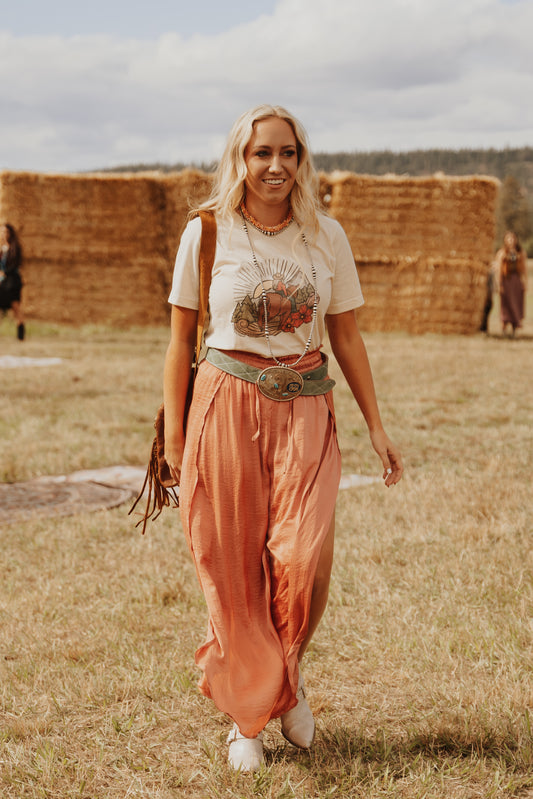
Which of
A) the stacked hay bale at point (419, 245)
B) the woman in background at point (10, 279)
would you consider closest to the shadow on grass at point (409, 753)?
the woman in background at point (10, 279)

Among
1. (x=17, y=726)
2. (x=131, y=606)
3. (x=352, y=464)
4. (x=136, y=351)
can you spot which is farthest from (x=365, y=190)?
(x=17, y=726)

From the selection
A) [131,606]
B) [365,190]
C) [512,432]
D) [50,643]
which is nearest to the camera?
[50,643]

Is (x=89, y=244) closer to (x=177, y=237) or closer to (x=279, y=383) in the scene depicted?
(x=177, y=237)

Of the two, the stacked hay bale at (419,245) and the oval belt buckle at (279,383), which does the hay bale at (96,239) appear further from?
the oval belt buckle at (279,383)

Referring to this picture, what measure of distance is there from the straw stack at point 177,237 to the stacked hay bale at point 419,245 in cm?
2

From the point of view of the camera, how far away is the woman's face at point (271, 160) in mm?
2641

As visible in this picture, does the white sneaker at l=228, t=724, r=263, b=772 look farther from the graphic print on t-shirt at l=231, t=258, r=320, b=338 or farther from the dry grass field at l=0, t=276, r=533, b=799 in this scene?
the graphic print on t-shirt at l=231, t=258, r=320, b=338

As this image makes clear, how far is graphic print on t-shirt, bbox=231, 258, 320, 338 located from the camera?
8.71ft

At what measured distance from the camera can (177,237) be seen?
17.8 m

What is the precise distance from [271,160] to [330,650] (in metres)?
2.05

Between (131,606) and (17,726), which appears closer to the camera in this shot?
(17,726)

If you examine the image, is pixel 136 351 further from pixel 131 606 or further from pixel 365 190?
→ pixel 131 606

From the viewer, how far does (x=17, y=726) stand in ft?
9.75

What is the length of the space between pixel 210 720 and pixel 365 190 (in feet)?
49.6
